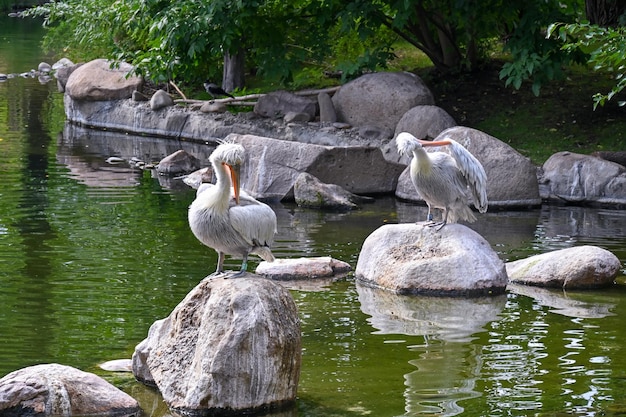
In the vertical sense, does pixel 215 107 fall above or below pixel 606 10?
below

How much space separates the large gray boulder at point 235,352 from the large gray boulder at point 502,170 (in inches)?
336

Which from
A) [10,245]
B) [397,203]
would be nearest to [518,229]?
[397,203]

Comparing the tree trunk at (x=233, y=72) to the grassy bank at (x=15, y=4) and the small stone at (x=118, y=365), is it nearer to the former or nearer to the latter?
the small stone at (x=118, y=365)

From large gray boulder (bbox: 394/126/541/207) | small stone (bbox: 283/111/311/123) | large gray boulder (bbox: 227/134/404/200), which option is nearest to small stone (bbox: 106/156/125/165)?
small stone (bbox: 283/111/311/123)

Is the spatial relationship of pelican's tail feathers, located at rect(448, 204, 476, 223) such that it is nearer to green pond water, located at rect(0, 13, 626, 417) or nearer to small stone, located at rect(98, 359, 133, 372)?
green pond water, located at rect(0, 13, 626, 417)

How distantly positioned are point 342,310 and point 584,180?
7088 mm

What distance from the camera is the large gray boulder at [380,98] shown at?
19.4 meters

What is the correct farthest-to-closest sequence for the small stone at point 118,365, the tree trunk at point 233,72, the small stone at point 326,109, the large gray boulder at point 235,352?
the tree trunk at point 233,72
the small stone at point 326,109
the small stone at point 118,365
the large gray boulder at point 235,352

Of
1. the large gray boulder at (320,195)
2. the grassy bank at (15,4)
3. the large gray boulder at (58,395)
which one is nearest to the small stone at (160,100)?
the large gray boulder at (320,195)

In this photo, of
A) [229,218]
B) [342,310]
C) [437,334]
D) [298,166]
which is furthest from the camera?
[298,166]

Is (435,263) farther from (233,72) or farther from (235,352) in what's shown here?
(233,72)

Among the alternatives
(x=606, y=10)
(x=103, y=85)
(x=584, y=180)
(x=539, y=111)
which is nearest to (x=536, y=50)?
(x=539, y=111)

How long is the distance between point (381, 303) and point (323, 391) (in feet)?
8.79

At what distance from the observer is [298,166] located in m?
16.2
